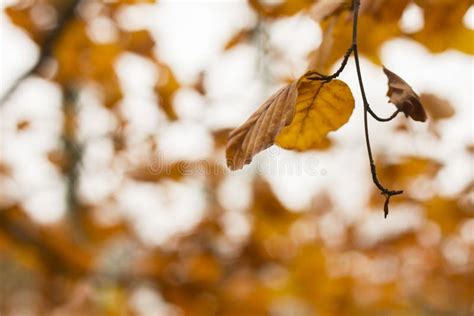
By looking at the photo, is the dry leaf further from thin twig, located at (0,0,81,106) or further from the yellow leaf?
thin twig, located at (0,0,81,106)

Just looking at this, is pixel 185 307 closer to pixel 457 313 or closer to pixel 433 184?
pixel 433 184

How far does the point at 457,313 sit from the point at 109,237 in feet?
26.7

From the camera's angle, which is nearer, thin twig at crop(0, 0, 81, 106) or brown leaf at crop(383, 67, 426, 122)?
brown leaf at crop(383, 67, 426, 122)

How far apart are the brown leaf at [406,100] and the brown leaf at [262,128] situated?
4.5 inches

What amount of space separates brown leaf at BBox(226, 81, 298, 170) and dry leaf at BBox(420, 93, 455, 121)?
79 centimetres

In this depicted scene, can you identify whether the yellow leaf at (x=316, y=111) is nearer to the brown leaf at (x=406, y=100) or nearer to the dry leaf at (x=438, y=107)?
the brown leaf at (x=406, y=100)

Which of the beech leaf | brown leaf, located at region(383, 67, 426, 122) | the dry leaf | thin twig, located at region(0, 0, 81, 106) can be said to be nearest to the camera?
brown leaf, located at region(383, 67, 426, 122)

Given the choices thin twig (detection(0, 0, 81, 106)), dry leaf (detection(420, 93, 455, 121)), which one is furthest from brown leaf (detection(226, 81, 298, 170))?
thin twig (detection(0, 0, 81, 106))

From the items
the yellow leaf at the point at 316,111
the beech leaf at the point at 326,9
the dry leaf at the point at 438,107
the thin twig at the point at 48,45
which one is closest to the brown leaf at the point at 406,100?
the yellow leaf at the point at 316,111

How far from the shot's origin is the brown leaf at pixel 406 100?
0.59m

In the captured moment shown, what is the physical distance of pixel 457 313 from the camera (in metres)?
9.77

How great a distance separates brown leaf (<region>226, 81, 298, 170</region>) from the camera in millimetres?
599

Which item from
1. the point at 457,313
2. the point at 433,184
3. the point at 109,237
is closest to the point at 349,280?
the point at 109,237

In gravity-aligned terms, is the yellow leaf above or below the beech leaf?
below
